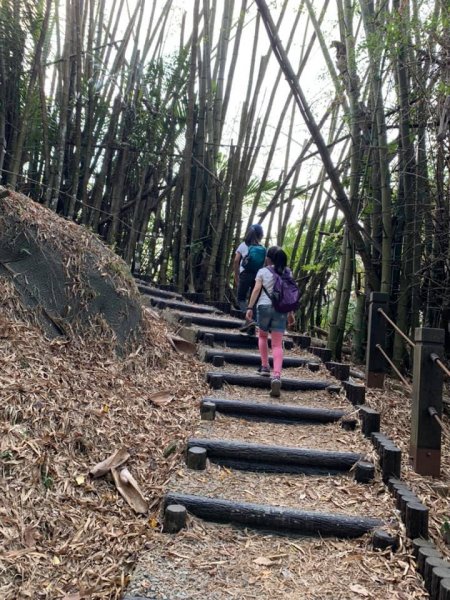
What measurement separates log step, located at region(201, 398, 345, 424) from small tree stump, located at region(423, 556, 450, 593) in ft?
4.66

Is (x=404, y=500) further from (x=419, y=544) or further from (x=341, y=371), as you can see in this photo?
(x=341, y=371)

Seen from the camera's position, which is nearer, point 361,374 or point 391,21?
point 391,21

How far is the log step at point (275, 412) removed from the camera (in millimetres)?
3463

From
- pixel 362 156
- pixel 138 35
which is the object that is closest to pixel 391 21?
pixel 362 156

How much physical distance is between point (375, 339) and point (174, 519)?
2480 millimetres

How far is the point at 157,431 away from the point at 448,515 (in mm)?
1637

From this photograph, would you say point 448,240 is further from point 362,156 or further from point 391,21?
point 391,21

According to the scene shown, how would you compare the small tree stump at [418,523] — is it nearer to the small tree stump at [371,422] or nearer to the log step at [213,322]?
the small tree stump at [371,422]

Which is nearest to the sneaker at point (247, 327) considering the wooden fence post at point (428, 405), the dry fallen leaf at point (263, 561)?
the wooden fence post at point (428, 405)

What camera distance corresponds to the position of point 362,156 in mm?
5129

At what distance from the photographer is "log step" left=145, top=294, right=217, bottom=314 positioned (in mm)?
5625

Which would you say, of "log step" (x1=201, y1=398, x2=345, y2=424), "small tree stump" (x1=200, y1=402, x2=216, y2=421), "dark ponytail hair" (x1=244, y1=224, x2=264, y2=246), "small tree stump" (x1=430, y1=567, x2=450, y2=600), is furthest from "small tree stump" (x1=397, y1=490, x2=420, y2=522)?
"dark ponytail hair" (x1=244, y1=224, x2=264, y2=246)

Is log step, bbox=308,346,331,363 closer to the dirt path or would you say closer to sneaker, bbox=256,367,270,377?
sneaker, bbox=256,367,270,377

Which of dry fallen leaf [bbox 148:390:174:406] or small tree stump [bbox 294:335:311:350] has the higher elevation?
small tree stump [bbox 294:335:311:350]
